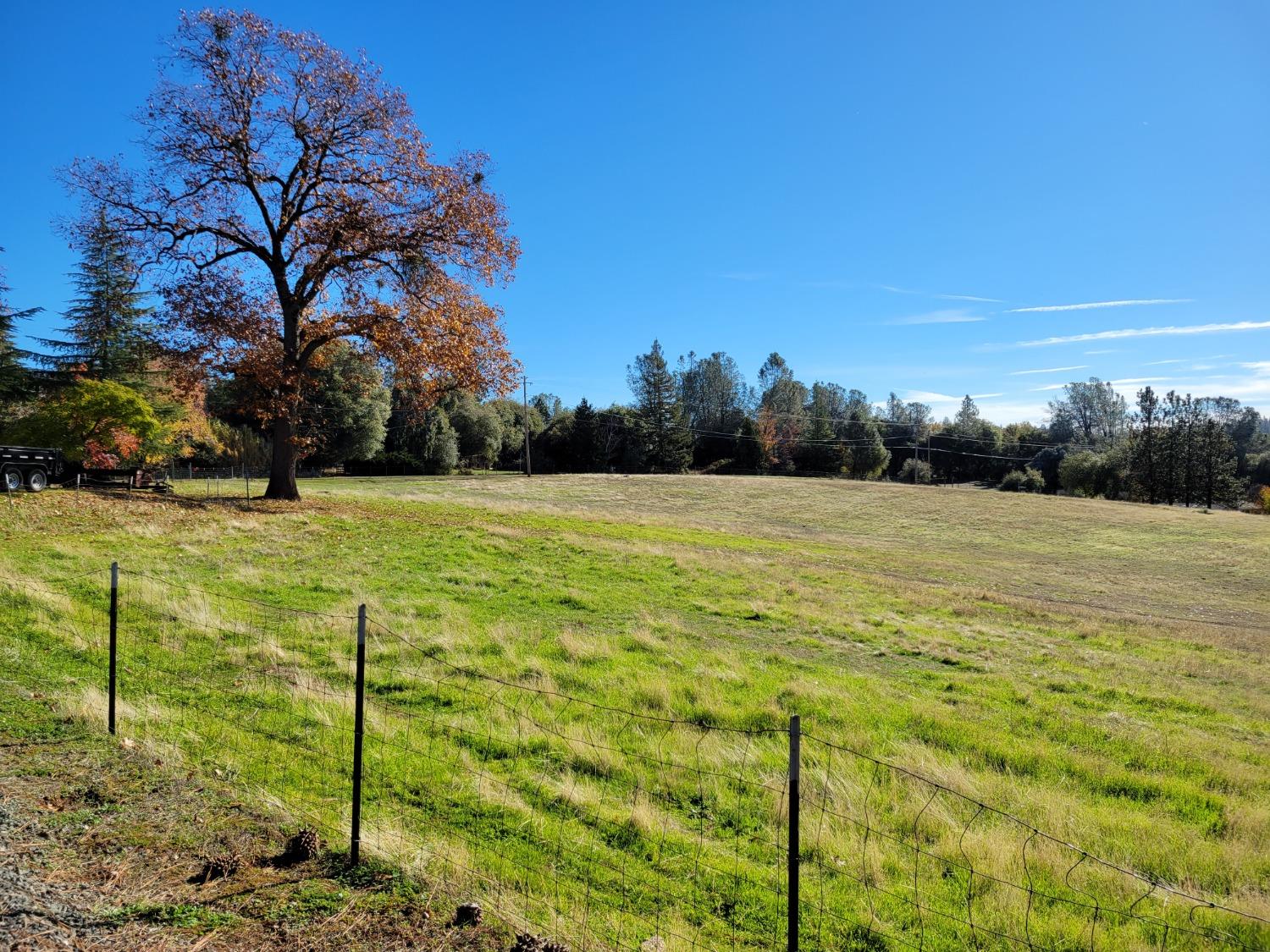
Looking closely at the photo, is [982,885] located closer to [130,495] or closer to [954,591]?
[954,591]

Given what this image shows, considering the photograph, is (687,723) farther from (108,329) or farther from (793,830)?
(108,329)

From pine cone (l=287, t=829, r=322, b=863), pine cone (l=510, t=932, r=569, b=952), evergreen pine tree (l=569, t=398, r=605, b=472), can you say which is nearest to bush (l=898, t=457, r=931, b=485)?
evergreen pine tree (l=569, t=398, r=605, b=472)

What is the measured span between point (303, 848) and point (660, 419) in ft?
286

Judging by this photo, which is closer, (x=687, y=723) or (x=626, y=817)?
(x=626, y=817)

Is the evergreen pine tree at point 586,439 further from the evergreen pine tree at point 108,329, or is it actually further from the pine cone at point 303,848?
the pine cone at point 303,848

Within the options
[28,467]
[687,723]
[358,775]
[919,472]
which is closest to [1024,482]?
[919,472]

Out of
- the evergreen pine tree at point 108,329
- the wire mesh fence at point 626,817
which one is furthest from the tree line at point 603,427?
the wire mesh fence at point 626,817

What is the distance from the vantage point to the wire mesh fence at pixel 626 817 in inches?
177

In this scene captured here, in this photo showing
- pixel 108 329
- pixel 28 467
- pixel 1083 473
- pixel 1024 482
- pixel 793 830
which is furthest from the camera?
pixel 1024 482

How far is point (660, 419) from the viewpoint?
3565 inches

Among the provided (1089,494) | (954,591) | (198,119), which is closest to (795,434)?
(1089,494)

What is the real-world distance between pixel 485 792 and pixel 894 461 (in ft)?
375

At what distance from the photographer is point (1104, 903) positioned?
5055 mm

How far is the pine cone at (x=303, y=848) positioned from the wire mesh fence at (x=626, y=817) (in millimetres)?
193
